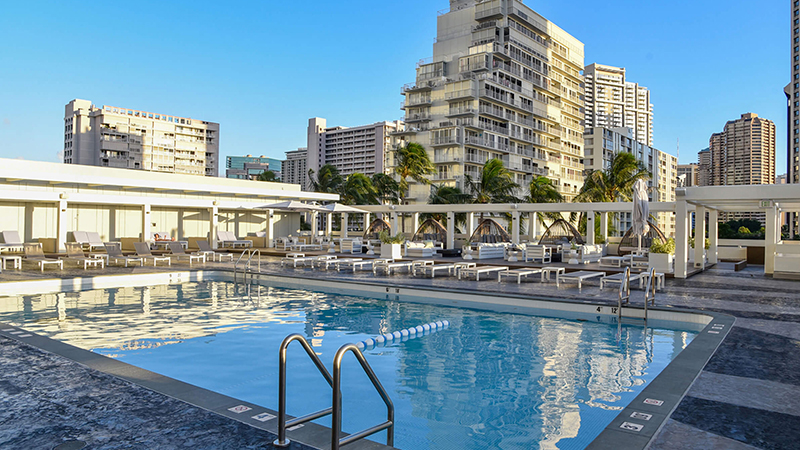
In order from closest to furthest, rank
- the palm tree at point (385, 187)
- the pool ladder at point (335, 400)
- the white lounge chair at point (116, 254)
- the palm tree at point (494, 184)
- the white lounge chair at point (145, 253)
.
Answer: the pool ladder at point (335, 400) < the white lounge chair at point (116, 254) < the white lounge chair at point (145, 253) < the palm tree at point (494, 184) < the palm tree at point (385, 187)

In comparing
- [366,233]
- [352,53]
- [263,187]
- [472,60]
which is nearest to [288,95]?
[352,53]

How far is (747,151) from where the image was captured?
137875 mm

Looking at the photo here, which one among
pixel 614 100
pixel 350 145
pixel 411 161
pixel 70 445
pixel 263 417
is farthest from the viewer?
pixel 614 100

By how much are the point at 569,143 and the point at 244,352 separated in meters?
63.3

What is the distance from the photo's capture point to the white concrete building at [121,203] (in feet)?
66.8

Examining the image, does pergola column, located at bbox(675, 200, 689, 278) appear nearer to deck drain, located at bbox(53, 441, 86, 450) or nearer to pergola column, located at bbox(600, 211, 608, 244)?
pergola column, located at bbox(600, 211, 608, 244)

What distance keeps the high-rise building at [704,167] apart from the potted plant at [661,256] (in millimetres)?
158357

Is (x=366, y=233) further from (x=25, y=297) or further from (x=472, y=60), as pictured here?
(x=472, y=60)

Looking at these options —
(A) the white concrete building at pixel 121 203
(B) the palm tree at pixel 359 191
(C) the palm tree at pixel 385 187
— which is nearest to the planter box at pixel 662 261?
(A) the white concrete building at pixel 121 203

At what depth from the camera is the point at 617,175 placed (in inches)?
1374

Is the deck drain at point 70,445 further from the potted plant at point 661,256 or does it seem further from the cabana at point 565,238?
the cabana at point 565,238

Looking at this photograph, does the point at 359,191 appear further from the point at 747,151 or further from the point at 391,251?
the point at 747,151

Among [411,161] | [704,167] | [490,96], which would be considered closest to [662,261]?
[411,161]

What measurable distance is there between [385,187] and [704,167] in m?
150
